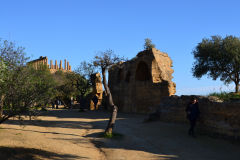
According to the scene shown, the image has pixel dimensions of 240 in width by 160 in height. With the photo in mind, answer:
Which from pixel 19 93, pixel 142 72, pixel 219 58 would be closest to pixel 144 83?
pixel 142 72

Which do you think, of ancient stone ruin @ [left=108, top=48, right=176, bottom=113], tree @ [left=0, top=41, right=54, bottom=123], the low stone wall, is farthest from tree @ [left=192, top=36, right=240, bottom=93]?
tree @ [left=0, top=41, right=54, bottom=123]

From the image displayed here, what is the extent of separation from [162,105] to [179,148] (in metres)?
6.18

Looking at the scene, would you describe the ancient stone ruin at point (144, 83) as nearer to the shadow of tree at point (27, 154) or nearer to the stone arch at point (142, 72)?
the stone arch at point (142, 72)

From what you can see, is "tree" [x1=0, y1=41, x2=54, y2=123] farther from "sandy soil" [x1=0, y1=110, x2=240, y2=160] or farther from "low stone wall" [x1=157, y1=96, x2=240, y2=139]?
"low stone wall" [x1=157, y1=96, x2=240, y2=139]

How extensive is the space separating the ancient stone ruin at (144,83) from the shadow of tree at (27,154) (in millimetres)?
14269

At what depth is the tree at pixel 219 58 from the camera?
28578 millimetres

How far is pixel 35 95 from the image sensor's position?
9.39m

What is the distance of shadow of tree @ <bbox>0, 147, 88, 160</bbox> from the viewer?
7.27 metres

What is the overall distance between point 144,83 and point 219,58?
39.9 ft

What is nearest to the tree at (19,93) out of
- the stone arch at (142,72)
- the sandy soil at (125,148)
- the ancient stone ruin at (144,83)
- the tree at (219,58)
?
the sandy soil at (125,148)

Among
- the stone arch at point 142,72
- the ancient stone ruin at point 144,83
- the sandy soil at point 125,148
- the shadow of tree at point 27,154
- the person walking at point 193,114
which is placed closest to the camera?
the shadow of tree at point 27,154

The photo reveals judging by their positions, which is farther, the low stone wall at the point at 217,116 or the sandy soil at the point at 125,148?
the low stone wall at the point at 217,116

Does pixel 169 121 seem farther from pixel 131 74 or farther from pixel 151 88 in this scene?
pixel 131 74

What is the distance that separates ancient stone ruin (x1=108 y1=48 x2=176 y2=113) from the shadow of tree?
14.3 metres
